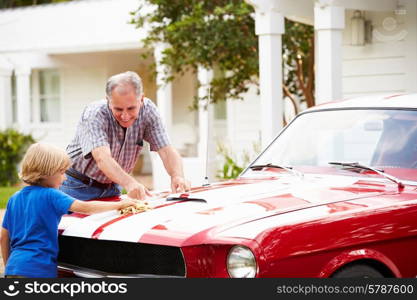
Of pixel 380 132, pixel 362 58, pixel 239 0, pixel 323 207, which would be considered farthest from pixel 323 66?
pixel 323 207

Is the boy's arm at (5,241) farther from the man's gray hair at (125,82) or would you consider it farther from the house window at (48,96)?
the house window at (48,96)

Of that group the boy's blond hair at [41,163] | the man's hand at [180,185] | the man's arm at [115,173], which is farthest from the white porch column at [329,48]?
the boy's blond hair at [41,163]

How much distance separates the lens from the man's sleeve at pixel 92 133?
18.2 feet

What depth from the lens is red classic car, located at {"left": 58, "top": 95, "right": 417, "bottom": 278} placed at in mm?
4316

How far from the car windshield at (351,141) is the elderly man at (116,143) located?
663mm

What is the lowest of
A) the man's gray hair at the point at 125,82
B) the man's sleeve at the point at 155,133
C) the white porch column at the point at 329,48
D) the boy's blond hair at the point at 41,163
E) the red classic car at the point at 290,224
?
the red classic car at the point at 290,224

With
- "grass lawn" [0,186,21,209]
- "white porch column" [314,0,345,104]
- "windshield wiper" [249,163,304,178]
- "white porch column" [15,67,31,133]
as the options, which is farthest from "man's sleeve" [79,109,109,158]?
"white porch column" [15,67,31,133]

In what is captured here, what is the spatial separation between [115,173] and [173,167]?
0.66 meters

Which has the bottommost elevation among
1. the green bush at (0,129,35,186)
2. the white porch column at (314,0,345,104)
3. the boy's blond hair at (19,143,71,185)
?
the green bush at (0,129,35,186)

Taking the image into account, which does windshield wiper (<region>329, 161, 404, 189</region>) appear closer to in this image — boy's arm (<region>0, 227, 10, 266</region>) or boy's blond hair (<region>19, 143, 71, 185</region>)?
boy's blond hair (<region>19, 143, 71, 185</region>)

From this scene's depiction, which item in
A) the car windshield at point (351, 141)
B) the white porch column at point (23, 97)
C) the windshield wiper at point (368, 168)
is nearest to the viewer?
the windshield wiper at point (368, 168)

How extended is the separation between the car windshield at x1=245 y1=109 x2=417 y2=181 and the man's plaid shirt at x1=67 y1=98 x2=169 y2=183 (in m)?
0.71

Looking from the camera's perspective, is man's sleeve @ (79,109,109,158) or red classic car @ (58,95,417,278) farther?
man's sleeve @ (79,109,109,158)

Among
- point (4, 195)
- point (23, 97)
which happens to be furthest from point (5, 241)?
point (23, 97)
